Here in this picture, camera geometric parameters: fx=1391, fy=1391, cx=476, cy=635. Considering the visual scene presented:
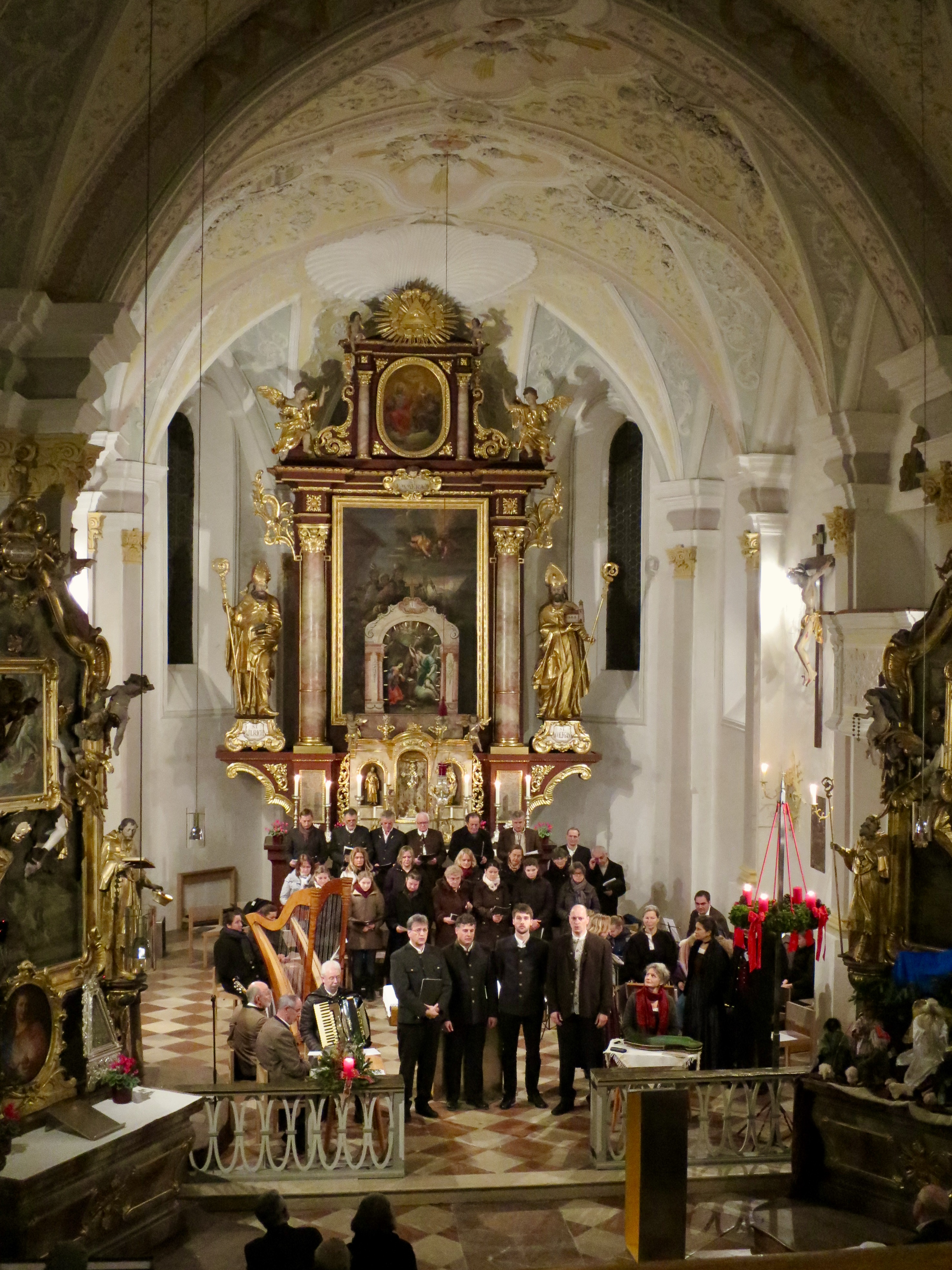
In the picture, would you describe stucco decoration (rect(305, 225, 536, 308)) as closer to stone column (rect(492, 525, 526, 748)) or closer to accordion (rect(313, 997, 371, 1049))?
stone column (rect(492, 525, 526, 748))

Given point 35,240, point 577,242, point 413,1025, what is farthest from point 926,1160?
point 577,242

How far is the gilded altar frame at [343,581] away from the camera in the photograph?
16.0m

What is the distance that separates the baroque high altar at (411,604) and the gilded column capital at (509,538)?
0.02 meters

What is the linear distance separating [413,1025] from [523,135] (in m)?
7.31

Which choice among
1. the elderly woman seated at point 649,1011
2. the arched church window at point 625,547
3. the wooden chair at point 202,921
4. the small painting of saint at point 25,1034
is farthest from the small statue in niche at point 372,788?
the small painting of saint at point 25,1034

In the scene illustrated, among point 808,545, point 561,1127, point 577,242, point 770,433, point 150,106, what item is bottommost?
point 561,1127

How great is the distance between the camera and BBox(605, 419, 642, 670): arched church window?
16.8 metres

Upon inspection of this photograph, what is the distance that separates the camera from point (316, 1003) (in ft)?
28.2

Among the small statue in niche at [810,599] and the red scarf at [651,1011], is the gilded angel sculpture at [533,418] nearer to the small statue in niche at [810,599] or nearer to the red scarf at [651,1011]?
the small statue in niche at [810,599]

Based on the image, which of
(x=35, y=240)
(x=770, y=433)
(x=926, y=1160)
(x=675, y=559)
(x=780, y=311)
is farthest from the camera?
(x=675, y=559)

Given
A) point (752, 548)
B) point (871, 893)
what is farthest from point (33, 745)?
point (752, 548)

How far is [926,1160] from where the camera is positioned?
7605mm

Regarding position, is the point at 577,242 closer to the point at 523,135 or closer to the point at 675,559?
the point at 523,135

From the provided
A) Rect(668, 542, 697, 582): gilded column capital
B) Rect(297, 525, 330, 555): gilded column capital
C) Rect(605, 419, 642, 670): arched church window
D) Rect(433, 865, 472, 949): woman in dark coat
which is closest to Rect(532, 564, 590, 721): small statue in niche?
Rect(605, 419, 642, 670): arched church window
